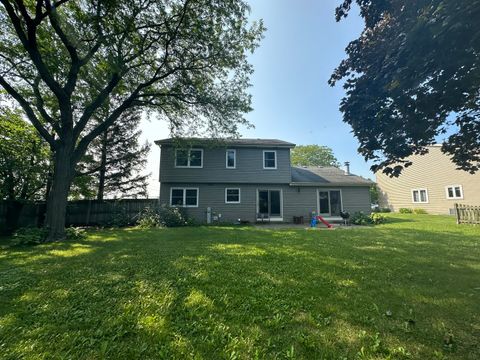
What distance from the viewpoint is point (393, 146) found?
3.61m

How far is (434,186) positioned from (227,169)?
68.2ft

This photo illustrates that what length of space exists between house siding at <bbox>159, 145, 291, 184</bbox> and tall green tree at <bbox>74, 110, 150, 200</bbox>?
5.53 m

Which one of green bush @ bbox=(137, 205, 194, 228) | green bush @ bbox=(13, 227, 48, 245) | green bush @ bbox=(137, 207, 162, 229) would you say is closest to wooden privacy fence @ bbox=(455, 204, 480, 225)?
green bush @ bbox=(137, 205, 194, 228)

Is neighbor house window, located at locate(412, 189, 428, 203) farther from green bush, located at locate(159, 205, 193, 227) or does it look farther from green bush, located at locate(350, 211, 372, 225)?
green bush, located at locate(159, 205, 193, 227)

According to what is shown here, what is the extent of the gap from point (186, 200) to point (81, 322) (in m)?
13.0

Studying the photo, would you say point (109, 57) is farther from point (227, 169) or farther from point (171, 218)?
point (227, 169)

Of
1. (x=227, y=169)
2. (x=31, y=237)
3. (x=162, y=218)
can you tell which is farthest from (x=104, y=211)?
(x=227, y=169)

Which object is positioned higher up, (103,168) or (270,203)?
(103,168)

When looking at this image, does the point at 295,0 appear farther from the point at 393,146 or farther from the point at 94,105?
the point at 94,105

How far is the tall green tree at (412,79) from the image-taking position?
106 inches

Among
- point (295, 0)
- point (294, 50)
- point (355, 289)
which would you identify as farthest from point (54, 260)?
point (294, 50)

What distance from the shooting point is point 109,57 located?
8.42 meters

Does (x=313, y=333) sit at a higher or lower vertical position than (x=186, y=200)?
lower

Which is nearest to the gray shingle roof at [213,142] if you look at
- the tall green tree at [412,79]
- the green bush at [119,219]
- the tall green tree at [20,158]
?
the green bush at [119,219]
